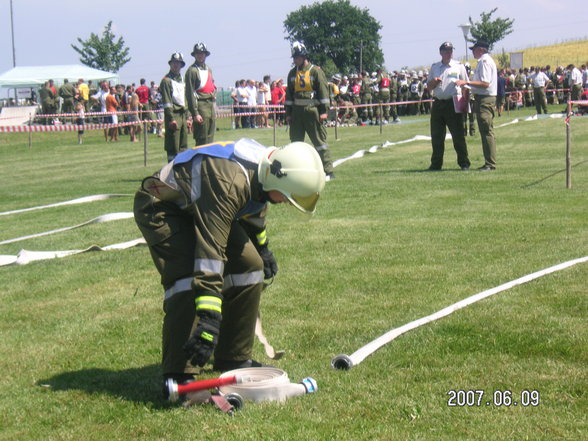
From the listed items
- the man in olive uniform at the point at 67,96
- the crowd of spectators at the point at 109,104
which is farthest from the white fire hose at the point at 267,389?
the man in olive uniform at the point at 67,96

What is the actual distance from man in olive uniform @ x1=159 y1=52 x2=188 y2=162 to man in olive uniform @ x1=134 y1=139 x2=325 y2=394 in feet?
35.1

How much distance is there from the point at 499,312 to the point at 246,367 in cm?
199

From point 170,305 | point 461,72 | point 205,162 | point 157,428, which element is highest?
point 461,72

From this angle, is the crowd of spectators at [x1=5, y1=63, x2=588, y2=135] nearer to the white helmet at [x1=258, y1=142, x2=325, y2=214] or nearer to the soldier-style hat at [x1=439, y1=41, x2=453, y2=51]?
the soldier-style hat at [x1=439, y1=41, x2=453, y2=51]

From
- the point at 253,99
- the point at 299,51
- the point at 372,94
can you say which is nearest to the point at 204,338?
the point at 299,51

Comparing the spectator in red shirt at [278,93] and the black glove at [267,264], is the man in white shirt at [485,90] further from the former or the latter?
the spectator in red shirt at [278,93]

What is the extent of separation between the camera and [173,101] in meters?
15.7

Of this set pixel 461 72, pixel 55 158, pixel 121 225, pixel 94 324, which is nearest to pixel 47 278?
pixel 94 324

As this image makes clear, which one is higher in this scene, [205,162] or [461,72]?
[461,72]

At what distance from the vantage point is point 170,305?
4.77 metres

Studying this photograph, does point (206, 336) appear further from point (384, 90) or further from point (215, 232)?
point (384, 90)

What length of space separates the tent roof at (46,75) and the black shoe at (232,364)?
46463mm

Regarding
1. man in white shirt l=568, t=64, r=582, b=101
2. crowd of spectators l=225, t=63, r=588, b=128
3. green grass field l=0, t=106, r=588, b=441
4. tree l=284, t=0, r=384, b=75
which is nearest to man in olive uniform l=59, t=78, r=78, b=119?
crowd of spectators l=225, t=63, r=588, b=128

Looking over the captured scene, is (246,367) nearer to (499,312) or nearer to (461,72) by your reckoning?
(499,312)
